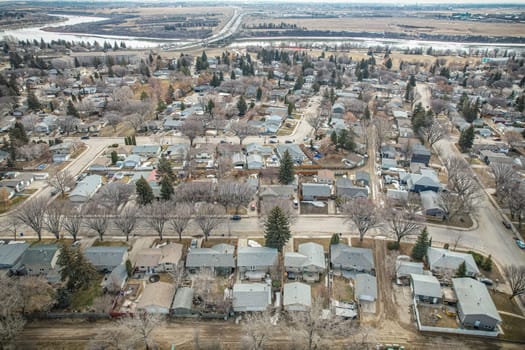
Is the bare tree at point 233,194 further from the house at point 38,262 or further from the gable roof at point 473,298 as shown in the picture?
the gable roof at point 473,298

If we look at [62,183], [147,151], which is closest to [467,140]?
[147,151]

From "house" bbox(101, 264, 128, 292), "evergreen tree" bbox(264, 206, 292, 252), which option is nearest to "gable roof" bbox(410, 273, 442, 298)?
"evergreen tree" bbox(264, 206, 292, 252)

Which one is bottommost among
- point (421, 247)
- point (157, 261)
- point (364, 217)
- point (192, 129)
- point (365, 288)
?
point (365, 288)

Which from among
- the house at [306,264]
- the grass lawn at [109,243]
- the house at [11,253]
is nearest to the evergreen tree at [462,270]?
the house at [306,264]

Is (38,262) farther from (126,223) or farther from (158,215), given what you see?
(158,215)

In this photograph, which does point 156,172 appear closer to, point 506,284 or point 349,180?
point 349,180

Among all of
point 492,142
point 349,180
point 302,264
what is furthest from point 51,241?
point 492,142

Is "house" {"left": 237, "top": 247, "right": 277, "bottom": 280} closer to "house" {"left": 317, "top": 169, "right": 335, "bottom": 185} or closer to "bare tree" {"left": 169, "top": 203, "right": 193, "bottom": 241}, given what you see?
"bare tree" {"left": 169, "top": 203, "right": 193, "bottom": 241}

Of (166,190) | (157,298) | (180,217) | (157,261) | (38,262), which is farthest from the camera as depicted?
(166,190)
